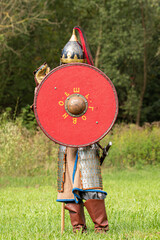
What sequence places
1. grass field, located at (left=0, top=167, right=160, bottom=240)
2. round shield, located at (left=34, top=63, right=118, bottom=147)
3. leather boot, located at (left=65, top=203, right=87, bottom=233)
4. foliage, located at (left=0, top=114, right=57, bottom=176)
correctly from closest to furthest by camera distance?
round shield, located at (left=34, top=63, right=118, bottom=147), leather boot, located at (left=65, top=203, right=87, bottom=233), grass field, located at (left=0, top=167, right=160, bottom=240), foliage, located at (left=0, top=114, right=57, bottom=176)

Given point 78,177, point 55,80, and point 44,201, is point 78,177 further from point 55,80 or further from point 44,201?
point 44,201

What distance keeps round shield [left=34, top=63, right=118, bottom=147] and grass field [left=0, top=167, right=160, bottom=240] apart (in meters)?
0.90

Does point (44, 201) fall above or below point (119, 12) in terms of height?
below

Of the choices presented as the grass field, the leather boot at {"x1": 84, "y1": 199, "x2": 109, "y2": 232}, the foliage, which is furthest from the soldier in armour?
the foliage

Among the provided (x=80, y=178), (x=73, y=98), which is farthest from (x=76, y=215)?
(x=73, y=98)

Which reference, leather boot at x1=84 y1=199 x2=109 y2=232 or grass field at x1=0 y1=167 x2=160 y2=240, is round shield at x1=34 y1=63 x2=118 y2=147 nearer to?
leather boot at x1=84 y1=199 x2=109 y2=232

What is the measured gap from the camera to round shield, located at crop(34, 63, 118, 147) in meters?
3.58

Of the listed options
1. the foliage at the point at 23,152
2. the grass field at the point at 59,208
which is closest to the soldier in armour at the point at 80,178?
the grass field at the point at 59,208

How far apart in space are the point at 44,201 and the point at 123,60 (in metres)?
17.3

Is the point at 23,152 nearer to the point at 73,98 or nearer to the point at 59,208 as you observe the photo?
the point at 59,208

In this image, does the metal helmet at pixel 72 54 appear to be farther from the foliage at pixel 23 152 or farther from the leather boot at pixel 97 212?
the foliage at pixel 23 152

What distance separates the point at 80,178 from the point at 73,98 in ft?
2.32

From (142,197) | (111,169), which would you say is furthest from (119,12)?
(142,197)

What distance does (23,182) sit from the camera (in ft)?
28.0
